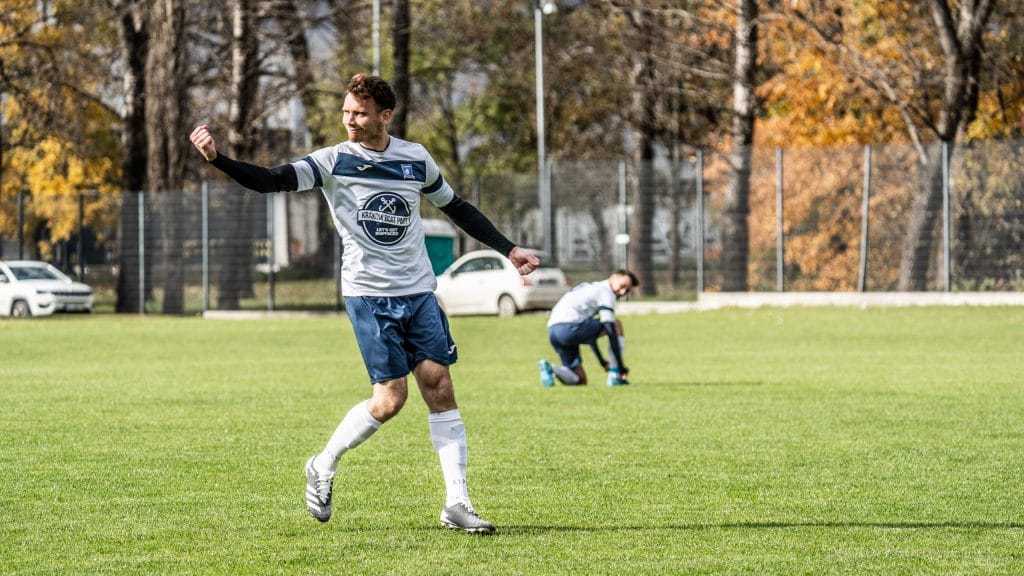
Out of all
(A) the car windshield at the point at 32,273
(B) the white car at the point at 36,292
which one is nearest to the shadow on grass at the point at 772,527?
(B) the white car at the point at 36,292

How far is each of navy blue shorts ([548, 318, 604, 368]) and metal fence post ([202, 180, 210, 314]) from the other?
69.6 ft

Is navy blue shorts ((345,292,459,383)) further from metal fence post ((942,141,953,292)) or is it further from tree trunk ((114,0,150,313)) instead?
tree trunk ((114,0,150,313))

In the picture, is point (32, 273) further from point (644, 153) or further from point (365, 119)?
point (365, 119)

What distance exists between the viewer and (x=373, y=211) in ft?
24.4

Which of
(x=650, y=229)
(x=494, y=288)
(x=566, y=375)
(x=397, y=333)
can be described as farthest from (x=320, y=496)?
(x=650, y=229)

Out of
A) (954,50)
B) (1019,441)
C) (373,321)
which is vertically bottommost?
(1019,441)

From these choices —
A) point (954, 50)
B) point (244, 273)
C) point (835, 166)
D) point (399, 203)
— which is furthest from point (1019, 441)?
point (244, 273)

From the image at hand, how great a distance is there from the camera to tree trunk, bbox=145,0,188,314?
1423 inches

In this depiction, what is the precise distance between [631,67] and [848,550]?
3946 centimetres

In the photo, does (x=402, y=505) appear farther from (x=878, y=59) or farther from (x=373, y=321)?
(x=878, y=59)

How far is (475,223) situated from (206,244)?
29475mm

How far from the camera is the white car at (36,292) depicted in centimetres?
3678

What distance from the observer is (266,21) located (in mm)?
39438

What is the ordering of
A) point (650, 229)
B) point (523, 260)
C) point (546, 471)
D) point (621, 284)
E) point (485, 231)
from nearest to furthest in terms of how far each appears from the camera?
point (523, 260), point (485, 231), point (546, 471), point (621, 284), point (650, 229)
